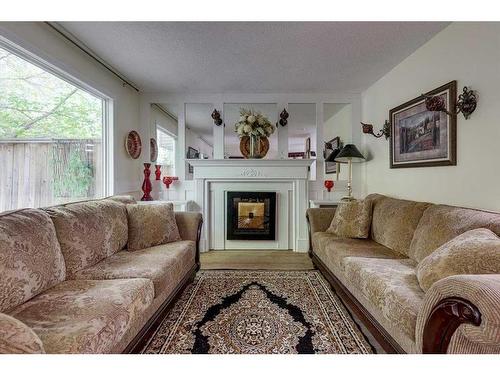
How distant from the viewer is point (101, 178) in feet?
10.2

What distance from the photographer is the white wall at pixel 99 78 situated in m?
1.98

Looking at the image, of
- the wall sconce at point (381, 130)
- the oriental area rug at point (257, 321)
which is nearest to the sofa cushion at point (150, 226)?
the oriental area rug at point (257, 321)

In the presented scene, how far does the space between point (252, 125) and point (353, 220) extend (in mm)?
1849

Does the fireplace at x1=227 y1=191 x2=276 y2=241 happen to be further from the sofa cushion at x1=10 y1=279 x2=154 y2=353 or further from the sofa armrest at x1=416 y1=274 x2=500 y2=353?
the sofa armrest at x1=416 y1=274 x2=500 y2=353

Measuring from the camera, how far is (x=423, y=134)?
8.59 feet

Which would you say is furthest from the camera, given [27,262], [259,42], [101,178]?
[101,178]

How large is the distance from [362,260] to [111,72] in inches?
130

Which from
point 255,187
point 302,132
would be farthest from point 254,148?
point 302,132

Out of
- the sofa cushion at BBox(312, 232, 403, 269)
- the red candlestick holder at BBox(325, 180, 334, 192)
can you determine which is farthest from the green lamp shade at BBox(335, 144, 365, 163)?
the sofa cushion at BBox(312, 232, 403, 269)

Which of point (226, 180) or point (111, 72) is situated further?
point (226, 180)

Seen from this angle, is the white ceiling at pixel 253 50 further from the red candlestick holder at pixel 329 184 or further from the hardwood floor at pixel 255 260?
the hardwood floor at pixel 255 260

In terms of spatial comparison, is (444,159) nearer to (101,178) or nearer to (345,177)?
(345,177)

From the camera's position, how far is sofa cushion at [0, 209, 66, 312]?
128 cm
